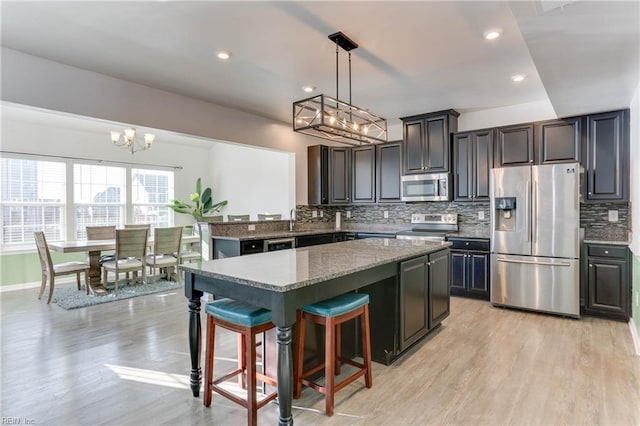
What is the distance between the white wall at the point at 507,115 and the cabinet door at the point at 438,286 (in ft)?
7.82

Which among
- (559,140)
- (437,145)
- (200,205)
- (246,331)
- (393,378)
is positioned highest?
(437,145)

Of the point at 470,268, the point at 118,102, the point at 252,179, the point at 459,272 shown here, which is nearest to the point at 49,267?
the point at 118,102

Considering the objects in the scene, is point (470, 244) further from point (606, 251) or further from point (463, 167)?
point (606, 251)

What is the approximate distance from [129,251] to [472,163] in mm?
5103

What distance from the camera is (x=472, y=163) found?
478 cm

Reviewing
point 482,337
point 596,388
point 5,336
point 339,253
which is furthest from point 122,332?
point 596,388

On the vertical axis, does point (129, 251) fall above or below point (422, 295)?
above

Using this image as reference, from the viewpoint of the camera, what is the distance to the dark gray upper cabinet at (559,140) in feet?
13.3

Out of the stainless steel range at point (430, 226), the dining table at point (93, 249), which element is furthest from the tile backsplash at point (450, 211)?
the dining table at point (93, 249)

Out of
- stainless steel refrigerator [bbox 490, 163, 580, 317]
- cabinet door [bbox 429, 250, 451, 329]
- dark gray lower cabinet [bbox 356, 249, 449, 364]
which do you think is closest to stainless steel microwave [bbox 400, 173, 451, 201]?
stainless steel refrigerator [bbox 490, 163, 580, 317]

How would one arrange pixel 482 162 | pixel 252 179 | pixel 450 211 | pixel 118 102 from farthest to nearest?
1. pixel 252 179
2. pixel 450 211
3. pixel 482 162
4. pixel 118 102

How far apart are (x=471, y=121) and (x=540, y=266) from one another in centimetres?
224

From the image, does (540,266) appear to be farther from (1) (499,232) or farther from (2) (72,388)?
(2) (72,388)

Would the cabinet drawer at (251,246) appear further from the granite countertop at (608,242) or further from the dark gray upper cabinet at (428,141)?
the granite countertop at (608,242)
